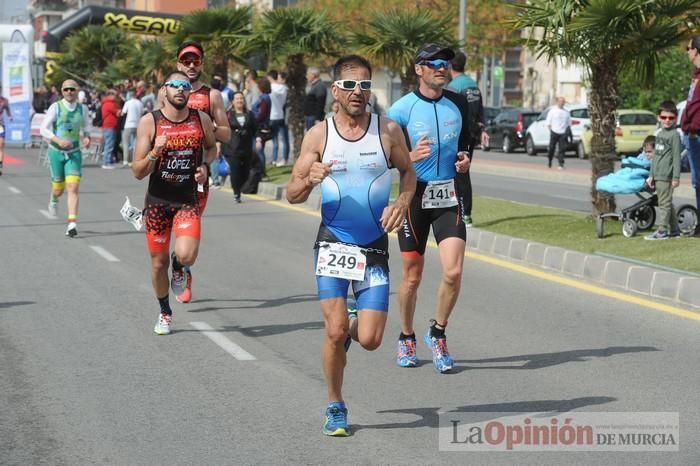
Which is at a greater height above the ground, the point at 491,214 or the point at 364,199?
the point at 364,199

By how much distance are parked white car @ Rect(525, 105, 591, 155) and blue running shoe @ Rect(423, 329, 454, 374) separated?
32.7 m

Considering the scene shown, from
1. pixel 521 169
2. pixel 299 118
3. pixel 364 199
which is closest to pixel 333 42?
pixel 299 118

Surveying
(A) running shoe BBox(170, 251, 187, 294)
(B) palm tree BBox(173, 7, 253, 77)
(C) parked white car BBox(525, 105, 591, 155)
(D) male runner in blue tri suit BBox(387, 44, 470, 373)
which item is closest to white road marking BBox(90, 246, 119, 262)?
(A) running shoe BBox(170, 251, 187, 294)

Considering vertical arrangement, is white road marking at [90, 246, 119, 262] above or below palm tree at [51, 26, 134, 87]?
below

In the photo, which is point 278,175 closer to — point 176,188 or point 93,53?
point 176,188

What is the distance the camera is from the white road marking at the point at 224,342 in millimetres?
9195

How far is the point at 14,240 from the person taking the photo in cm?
1630

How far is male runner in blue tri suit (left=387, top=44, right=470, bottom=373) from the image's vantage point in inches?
347

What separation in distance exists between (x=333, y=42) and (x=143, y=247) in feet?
42.5

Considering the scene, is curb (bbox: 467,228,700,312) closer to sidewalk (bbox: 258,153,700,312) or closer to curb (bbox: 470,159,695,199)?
sidewalk (bbox: 258,153,700,312)

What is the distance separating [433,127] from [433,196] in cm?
46

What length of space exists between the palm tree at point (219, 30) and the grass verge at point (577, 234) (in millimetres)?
11781

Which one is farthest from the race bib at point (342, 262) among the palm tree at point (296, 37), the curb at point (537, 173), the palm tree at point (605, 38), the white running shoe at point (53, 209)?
the palm tree at point (296, 37)

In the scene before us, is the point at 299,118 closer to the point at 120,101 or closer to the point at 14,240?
the point at 120,101
